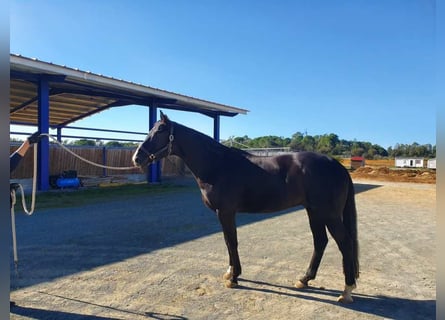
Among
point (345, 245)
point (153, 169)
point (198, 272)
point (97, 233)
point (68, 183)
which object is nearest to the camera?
point (345, 245)

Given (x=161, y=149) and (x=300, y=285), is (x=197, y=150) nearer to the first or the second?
(x=161, y=149)

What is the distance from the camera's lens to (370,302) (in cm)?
337

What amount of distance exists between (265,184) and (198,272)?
1.51m

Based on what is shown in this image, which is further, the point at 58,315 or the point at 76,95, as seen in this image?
the point at 76,95

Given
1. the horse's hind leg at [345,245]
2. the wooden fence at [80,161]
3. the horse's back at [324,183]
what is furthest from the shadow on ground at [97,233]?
the wooden fence at [80,161]

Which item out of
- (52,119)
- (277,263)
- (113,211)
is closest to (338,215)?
(277,263)

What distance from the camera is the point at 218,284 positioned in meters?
3.78

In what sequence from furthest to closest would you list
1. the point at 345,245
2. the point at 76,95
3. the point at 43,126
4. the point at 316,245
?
the point at 76,95 → the point at 43,126 → the point at 316,245 → the point at 345,245

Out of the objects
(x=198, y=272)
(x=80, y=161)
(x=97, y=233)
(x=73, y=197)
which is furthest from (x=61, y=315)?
(x=80, y=161)

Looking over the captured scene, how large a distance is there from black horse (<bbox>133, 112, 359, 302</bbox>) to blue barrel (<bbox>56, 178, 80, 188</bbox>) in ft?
37.3

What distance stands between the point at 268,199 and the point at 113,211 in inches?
255

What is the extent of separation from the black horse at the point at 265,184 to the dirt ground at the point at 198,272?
34cm

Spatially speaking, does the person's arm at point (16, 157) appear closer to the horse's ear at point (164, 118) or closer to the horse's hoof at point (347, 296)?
the horse's ear at point (164, 118)

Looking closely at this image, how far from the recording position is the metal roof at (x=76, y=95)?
37.0 ft
